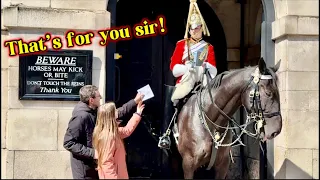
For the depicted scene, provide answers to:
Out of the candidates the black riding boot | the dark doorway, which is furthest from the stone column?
the dark doorway

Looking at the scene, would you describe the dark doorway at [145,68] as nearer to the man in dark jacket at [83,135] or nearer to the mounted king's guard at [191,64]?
the mounted king's guard at [191,64]

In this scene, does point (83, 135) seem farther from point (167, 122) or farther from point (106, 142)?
point (167, 122)

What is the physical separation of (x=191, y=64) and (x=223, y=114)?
3.57ft

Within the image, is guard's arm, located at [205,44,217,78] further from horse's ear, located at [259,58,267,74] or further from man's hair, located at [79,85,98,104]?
man's hair, located at [79,85,98,104]

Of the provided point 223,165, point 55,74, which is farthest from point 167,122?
point 55,74

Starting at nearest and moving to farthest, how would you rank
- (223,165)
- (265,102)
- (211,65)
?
1. (265,102)
2. (223,165)
3. (211,65)

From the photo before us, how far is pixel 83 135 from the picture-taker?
22.4ft

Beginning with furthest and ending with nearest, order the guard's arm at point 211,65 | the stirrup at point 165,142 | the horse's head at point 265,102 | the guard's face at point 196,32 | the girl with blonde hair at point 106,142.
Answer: the guard's face at point 196,32, the guard's arm at point 211,65, the stirrup at point 165,142, the horse's head at point 265,102, the girl with blonde hair at point 106,142

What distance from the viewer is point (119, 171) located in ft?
21.9

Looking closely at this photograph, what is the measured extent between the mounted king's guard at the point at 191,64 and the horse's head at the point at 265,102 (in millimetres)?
1061

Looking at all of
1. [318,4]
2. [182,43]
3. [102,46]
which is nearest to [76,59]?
[102,46]

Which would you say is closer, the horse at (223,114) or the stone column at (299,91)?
the horse at (223,114)

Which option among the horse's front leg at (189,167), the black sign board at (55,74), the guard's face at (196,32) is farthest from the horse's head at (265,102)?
the black sign board at (55,74)

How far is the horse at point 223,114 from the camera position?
7145 millimetres
